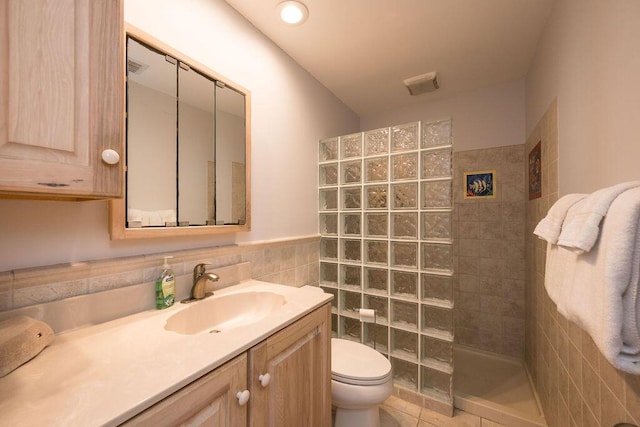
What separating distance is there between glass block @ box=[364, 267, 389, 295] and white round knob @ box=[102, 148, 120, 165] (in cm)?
159

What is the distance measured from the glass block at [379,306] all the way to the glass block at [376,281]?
5cm

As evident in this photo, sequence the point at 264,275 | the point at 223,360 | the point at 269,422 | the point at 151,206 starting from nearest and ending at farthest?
the point at 223,360 → the point at 269,422 → the point at 151,206 → the point at 264,275

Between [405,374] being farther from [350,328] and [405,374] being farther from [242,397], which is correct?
[242,397]

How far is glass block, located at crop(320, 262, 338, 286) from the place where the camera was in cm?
202

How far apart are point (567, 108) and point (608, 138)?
0.47 m

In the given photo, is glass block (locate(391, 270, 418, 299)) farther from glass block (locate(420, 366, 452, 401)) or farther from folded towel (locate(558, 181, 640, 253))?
folded towel (locate(558, 181, 640, 253))

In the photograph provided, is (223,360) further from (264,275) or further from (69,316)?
(264,275)

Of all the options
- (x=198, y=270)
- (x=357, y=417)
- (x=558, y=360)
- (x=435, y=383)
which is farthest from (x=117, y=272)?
(x=558, y=360)

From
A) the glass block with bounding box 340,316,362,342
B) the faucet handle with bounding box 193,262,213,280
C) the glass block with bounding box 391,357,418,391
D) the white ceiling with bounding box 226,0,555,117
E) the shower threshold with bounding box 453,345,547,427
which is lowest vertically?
the shower threshold with bounding box 453,345,547,427

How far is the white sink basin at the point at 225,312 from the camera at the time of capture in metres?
1.02

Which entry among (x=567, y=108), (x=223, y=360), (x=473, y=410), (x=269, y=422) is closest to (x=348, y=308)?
(x=473, y=410)

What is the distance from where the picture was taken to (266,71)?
1.60m

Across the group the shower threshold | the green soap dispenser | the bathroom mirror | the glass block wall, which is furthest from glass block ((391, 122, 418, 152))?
the shower threshold

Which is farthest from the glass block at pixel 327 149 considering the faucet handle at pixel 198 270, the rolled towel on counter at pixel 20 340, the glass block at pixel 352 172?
the rolled towel on counter at pixel 20 340
